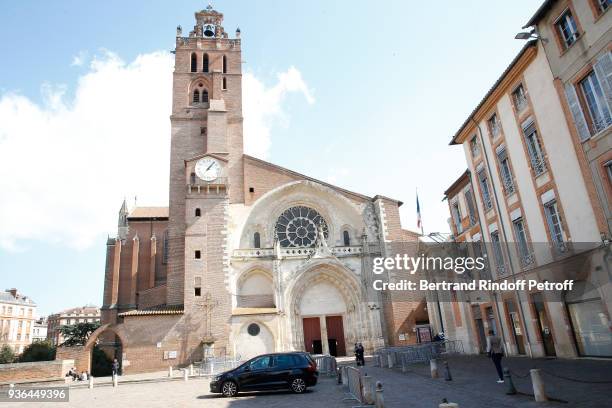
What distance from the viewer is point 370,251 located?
93.1 feet

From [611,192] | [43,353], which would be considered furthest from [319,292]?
[43,353]

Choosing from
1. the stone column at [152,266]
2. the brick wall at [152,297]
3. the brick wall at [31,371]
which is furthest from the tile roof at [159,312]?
the stone column at [152,266]

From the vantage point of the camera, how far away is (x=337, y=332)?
90.9ft

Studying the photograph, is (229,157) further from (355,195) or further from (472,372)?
(472,372)

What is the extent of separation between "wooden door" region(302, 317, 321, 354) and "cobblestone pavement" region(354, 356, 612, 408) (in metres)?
13.0

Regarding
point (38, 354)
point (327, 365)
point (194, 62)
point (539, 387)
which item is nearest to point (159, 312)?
point (327, 365)

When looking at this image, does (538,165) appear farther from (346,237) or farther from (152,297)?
(152,297)

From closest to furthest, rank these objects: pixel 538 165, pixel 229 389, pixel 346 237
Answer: pixel 229 389, pixel 538 165, pixel 346 237

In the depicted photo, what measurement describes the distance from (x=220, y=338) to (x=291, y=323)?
4.65m

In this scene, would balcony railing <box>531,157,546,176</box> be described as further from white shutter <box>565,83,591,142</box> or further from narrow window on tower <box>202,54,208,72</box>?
narrow window on tower <box>202,54,208,72</box>

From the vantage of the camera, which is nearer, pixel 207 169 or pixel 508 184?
pixel 508 184

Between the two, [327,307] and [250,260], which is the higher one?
[250,260]

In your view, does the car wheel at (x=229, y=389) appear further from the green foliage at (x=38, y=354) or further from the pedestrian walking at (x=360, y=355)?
the green foliage at (x=38, y=354)

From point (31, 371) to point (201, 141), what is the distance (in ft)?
59.6
